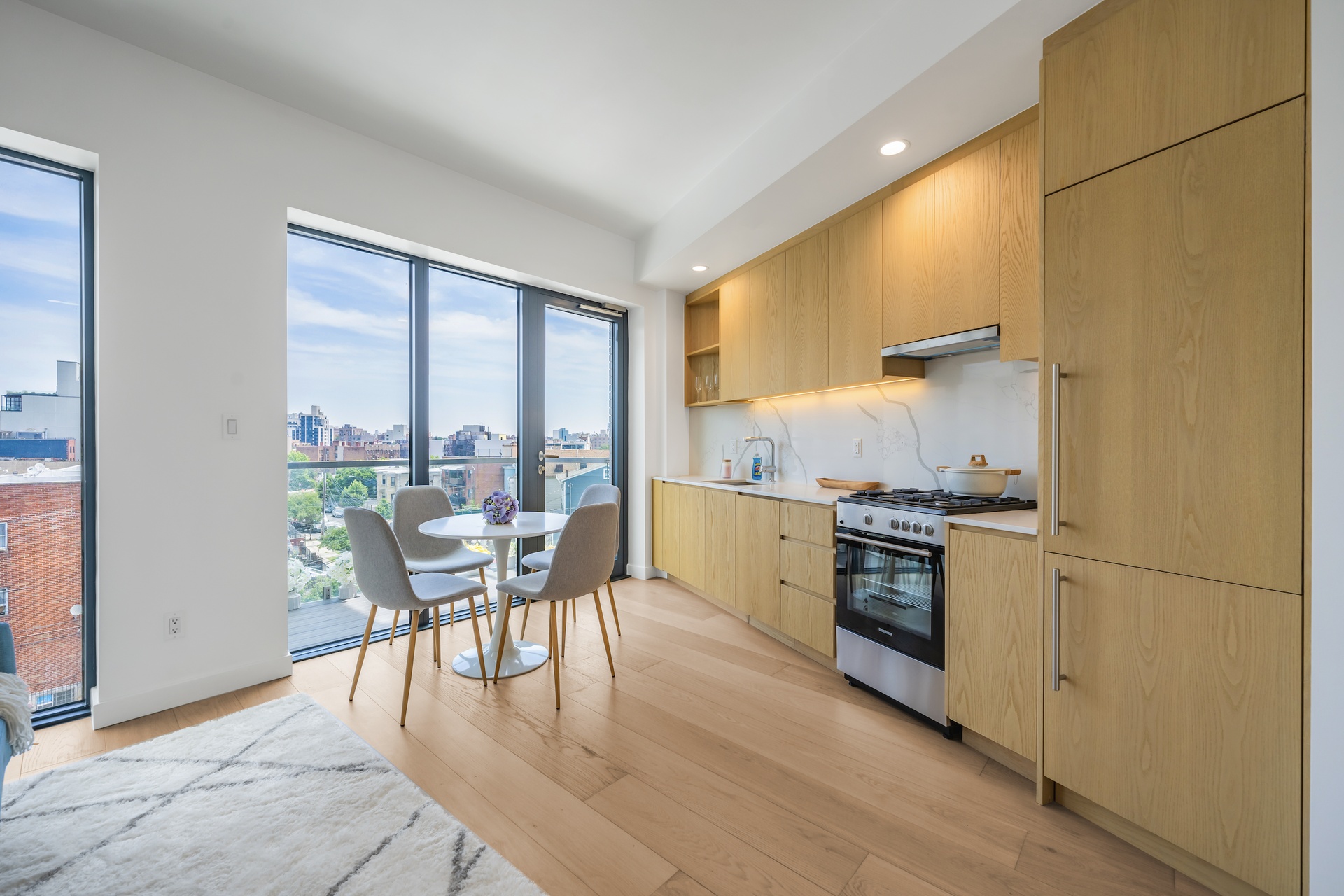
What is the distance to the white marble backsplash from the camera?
2441mm

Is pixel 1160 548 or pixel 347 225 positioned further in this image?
pixel 347 225

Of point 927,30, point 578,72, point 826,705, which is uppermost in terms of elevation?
point 578,72

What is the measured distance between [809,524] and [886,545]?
0.56 m

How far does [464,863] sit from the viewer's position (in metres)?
1.44

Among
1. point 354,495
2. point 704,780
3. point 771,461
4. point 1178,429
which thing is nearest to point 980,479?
point 1178,429

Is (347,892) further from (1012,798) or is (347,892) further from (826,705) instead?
(1012,798)

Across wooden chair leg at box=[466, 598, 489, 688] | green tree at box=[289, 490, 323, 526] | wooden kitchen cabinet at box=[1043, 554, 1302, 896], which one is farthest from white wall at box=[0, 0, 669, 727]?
wooden kitchen cabinet at box=[1043, 554, 1302, 896]

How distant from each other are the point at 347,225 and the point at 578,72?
151cm

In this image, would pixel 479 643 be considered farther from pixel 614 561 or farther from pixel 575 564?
pixel 614 561

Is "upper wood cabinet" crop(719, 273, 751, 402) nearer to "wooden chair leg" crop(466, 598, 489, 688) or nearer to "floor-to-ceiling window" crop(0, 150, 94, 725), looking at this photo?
"wooden chair leg" crop(466, 598, 489, 688)

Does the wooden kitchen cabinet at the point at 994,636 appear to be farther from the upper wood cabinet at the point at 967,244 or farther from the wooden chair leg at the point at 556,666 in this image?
the wooden chair leg at the point at 556,666

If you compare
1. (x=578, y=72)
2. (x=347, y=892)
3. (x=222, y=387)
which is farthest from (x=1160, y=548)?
(x=222, y=387)

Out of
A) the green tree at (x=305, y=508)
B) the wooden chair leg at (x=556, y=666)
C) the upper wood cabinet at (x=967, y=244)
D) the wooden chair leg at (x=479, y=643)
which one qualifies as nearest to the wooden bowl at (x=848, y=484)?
the upper wood cabinet at (x=967, y=244)

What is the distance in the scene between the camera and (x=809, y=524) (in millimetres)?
2844
